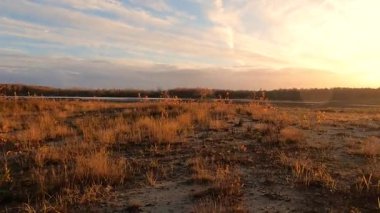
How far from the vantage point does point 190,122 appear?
15.9m

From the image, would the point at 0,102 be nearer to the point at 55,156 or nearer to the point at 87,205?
the point at 55,156

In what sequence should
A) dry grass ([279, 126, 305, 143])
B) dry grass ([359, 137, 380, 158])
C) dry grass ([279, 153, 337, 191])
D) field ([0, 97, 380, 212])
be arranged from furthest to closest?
dry grass ([279, 126, 305, 143])
dry grass ([359, 137, 380, 158])
dry grass ([279, 153, 337, 191])
field ([0, 97, 380, 212])

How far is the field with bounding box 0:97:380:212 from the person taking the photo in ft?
23.7

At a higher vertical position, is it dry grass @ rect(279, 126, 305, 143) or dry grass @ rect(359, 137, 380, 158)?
dry grass @ rect(279, 126, 305, 143)

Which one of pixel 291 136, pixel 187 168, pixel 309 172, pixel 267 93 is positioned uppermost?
pixel 267 93

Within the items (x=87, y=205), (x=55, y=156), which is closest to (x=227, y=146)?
(x=55, y=156)

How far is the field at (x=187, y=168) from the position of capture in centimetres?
721

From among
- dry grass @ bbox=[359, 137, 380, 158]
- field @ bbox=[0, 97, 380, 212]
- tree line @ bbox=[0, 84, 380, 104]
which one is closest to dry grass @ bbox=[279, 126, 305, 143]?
field @ bbox=[0, 97, 380, 212]

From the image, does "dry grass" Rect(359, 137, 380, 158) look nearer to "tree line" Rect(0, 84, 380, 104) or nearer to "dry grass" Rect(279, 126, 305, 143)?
"dry grass" Rect(279, 126, 305, 143)

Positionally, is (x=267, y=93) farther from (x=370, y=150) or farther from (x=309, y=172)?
(x=309, y=172)

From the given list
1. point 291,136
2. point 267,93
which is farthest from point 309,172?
point 267,93

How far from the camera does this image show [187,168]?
30.8ft

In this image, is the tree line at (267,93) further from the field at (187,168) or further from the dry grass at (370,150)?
the dry grass at (370,150)

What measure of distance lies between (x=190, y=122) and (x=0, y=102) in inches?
420
